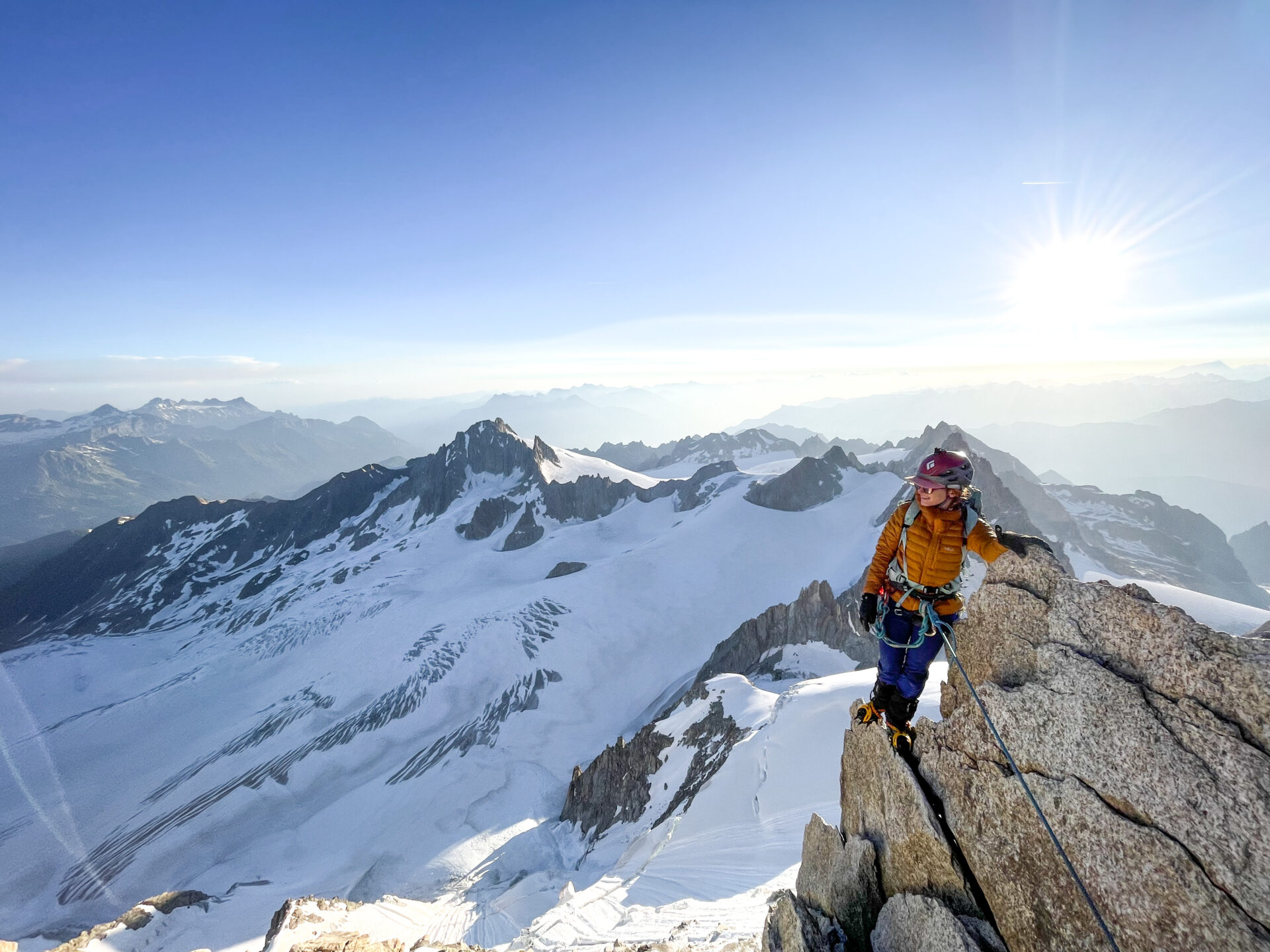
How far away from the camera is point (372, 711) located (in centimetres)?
5978

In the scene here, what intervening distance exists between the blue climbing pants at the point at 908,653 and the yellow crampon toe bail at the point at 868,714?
61 cm

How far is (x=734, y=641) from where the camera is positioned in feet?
186

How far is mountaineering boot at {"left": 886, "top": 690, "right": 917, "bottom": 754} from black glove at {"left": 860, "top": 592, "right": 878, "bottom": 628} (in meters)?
1.31

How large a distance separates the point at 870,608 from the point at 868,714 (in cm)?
204

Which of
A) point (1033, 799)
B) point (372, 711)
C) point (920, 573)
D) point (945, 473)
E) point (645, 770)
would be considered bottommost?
point (372, 711)

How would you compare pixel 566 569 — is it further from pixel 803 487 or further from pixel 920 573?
pixel 920 573

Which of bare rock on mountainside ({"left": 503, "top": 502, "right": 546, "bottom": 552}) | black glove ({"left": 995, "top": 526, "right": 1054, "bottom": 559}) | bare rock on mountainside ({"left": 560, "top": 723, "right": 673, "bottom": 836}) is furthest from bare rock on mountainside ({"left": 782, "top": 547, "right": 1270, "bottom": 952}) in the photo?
bare rock on mountainside ({"left": 503, "top": 502, "right": 546, "bottom": 552})

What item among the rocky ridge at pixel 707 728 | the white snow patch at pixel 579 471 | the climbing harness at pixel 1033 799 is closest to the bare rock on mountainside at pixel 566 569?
the rocky ridge at pixel 707 728

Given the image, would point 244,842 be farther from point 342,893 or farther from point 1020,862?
point 1020,862

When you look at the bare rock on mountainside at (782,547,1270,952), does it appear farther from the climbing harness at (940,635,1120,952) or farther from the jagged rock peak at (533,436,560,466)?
the jagged rock peak at (533,436,560,466)

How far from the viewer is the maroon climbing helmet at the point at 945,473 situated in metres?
5.96

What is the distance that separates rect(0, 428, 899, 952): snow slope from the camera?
39.8m

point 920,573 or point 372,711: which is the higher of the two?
point 920,573

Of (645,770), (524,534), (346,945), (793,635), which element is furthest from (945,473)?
(524,534)
